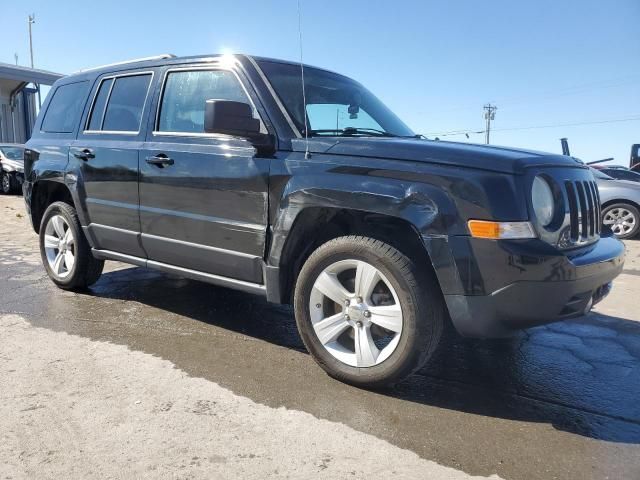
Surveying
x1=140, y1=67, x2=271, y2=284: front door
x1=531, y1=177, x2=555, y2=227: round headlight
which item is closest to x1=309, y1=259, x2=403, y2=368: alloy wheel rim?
x1=140, y1=67, x2=271, y2=284: front door

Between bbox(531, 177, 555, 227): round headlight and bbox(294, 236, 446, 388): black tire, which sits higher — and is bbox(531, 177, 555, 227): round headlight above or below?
above

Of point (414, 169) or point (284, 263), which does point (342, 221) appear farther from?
point (414, 169)

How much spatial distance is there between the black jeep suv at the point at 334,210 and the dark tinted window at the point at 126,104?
0.06 feet

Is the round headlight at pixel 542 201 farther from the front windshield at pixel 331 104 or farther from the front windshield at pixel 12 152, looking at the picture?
the front windshield at pixel 12 152

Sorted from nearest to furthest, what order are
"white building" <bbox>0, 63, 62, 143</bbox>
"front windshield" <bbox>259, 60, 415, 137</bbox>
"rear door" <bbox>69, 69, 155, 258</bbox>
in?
"front windshield" <bbox>259, 60, 415, 137</bbox> → "rear door" <bbox>69, 69, 155, 258</bbox> → "white building" <bbox>0, 63, 62, 143</bbox>

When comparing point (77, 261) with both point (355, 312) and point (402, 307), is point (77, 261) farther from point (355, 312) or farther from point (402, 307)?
point (402, 307)

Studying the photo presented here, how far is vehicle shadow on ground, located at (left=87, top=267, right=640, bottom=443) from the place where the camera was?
2799mm

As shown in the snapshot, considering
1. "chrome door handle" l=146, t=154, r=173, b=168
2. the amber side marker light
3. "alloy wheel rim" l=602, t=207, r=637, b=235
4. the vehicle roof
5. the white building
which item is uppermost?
the white building

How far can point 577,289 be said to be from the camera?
265 centimetres

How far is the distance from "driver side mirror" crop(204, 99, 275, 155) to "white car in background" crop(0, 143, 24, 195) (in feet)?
46.6

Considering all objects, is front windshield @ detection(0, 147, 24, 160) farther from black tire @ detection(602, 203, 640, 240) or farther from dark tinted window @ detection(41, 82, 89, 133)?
black tire @ detection(602, 203, 640, 240)

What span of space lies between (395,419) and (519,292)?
0.87 m

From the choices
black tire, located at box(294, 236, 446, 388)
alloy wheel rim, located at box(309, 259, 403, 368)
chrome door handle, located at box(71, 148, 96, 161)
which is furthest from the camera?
chrome door handle, located at box(71, 148, 96, 161)

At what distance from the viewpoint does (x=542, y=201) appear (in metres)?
2.72
